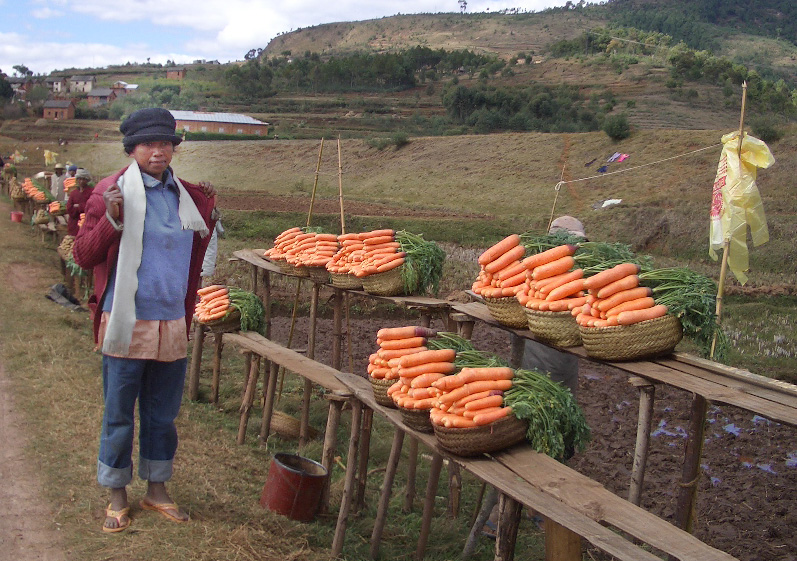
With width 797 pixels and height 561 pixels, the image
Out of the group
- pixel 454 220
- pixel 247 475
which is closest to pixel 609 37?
pixel 454 220

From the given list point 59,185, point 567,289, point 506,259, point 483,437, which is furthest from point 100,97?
point 483,437

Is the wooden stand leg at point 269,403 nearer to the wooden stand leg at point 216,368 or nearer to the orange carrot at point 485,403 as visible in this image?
the wooden stand leg at point 216,368

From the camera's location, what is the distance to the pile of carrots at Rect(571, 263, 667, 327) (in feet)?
12.8

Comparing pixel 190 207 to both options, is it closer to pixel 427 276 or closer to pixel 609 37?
pixel 427 276

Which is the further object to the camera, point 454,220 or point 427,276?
point 454,220

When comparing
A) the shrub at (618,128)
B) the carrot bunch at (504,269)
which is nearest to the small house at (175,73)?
the shrub at (618,128)

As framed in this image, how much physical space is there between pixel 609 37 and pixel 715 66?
75.1 feet

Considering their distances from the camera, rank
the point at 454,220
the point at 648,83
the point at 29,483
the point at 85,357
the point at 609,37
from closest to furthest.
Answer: the point at 29,483
the point at 85,357
the point at 454,220
the point at 648,83
the point at 609,37

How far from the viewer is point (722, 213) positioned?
778cm

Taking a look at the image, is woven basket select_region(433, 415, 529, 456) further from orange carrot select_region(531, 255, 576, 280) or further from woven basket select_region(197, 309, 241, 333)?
woven basket select_region(197, 309, 241, 333)

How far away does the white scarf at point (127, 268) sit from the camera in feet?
12.2

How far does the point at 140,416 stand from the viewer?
13.3 feet

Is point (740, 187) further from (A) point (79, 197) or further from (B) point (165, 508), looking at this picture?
(A) point (79, 197)

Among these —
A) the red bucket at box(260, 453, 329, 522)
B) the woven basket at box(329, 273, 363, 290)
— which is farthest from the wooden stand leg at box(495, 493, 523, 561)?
the woven basket at box(329, 273, 363, 290)
